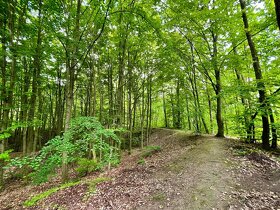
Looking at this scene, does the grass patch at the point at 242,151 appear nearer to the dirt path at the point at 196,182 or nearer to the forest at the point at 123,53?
the dirt path at the point at 196,182

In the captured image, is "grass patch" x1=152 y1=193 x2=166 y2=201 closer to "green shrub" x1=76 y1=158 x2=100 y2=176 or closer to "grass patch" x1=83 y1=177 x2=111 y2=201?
"grass patch" x1=83 y1=177 x2=111 y2=201


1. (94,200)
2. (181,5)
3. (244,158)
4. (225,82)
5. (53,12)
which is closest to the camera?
(94,200)

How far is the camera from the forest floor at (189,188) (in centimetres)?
480

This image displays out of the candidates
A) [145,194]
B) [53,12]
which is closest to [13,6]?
[53,12]

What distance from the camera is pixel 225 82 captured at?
42.5 ft

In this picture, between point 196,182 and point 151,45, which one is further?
point 151,45

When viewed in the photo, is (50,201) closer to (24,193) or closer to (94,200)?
(94,200)

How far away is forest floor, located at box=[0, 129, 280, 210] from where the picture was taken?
4805mm

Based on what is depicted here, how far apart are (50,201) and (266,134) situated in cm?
1032

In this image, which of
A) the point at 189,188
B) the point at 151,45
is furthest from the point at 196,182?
the point at 151,45

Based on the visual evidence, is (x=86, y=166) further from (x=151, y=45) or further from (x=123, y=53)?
(x=151, y=45)

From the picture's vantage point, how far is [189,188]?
548 centimetres

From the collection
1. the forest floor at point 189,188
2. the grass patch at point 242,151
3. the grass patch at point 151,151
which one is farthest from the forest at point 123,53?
the forest floor at point 189,188

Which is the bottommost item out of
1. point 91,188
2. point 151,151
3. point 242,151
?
point 91,188
